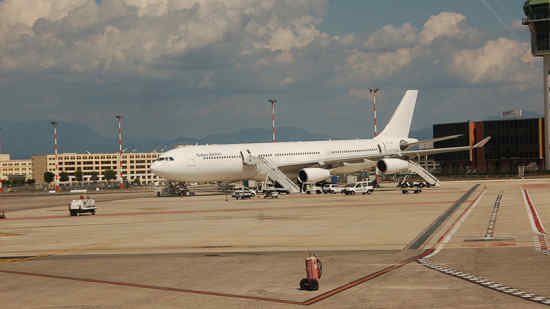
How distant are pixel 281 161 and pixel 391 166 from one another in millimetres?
12229

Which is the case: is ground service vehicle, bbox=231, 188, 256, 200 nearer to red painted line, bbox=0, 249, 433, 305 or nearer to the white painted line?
the white painted line

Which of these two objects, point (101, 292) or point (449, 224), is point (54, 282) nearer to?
point (101, 292)

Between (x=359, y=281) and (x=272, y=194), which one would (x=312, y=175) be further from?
(x=359, y=281)

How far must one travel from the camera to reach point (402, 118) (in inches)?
3349

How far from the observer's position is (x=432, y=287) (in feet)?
51.9

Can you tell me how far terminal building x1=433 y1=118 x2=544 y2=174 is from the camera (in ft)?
467

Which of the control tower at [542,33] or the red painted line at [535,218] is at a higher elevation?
the control tower at [542,33]

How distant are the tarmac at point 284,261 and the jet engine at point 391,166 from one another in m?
27.3

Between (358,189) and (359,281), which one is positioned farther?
(358,189)

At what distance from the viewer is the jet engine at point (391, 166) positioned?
67.2 m

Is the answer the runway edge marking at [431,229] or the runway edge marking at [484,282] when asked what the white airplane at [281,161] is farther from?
the runway edge marking at [484,282]

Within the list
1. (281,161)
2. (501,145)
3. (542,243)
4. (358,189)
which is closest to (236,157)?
(281,161)

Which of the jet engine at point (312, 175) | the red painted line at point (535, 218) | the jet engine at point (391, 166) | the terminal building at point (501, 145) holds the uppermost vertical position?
the terminal building at point (501, 145)

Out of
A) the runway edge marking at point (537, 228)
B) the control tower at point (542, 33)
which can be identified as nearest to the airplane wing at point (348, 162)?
the runway edge marking at point (537, 228)
